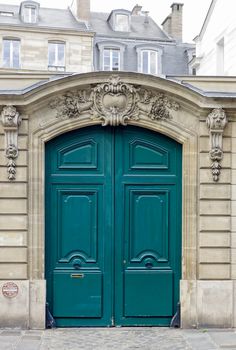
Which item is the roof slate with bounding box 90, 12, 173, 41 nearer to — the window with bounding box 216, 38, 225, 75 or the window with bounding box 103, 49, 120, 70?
the window with bounding box 103, 49, 120, 70

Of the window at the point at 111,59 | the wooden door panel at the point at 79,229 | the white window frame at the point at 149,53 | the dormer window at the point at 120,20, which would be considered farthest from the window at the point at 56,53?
the wooden door panel at the point at 79,229

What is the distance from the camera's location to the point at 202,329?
8.28m

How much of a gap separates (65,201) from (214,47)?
13.8 meters

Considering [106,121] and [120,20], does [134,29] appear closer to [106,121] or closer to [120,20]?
[120,20]

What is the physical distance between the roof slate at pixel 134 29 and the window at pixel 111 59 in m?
1.41

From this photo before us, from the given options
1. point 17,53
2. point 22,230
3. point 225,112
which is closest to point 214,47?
point 225,112

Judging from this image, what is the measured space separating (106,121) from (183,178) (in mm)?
1354

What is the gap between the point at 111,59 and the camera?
122 ft

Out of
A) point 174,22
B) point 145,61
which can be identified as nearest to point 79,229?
point 145,61

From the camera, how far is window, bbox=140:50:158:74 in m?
38.2

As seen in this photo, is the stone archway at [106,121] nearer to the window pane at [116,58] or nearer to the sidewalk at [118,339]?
the sidewalk at [118,339]

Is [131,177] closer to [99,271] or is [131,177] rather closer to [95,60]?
[99,271]

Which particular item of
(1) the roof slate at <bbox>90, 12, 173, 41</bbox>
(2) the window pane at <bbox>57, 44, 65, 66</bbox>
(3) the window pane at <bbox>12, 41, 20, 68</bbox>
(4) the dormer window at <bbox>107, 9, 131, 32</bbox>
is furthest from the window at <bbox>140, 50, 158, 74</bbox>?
(3) the window pane at <bbox>12, 41, 20, 68</bbox>

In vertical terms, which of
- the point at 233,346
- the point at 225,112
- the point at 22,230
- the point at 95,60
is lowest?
the point at 233,346
